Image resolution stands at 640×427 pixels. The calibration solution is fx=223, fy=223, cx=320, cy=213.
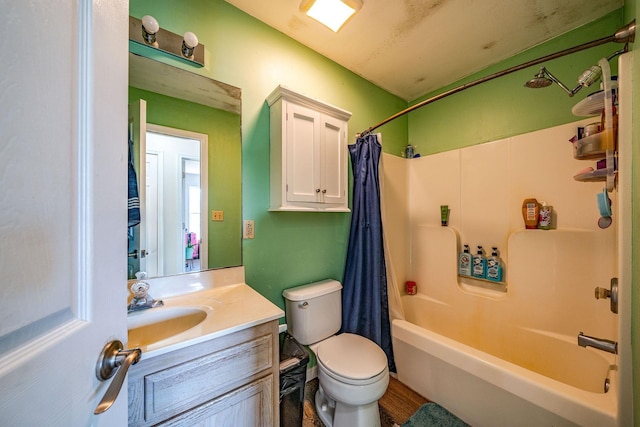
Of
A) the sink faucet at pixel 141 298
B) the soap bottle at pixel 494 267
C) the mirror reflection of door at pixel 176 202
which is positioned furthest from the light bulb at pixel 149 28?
the soap bottle at pixel 494 267

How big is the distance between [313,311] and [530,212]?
1.71m

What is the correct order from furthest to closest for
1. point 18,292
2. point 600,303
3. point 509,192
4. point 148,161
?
point 509,192
point 600,303
point 148,161
point 18,292

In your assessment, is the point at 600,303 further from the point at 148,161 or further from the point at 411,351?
the point at 148,161

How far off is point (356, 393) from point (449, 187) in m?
1.80

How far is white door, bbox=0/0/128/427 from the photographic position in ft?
0.85

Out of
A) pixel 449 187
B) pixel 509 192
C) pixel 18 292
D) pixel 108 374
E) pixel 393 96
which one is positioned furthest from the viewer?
pixel 393 96

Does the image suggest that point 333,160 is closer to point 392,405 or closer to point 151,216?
point 151,216

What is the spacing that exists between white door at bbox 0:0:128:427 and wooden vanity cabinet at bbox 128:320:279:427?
260mm

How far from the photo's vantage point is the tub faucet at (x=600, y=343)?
95cm

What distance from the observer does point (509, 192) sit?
1.75m

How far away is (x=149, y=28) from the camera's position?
1.04 m

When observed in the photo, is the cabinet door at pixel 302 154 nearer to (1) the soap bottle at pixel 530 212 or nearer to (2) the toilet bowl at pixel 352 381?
(2) the toilet bowl at pixel 352 381

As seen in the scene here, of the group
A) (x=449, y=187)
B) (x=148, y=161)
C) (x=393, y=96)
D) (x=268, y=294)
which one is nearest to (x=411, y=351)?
(x=268, y=294)

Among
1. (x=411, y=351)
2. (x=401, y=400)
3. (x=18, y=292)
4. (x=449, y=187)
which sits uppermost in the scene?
(x=449, y=187)
